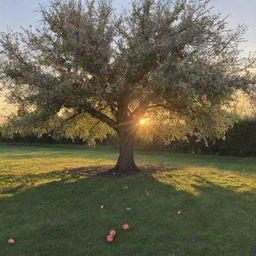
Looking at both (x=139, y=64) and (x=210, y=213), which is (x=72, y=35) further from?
(x=210, y=213)

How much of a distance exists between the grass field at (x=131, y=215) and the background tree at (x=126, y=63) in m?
2.52

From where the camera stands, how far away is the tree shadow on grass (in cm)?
585

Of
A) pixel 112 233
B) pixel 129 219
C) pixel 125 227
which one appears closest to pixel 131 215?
pixel 129 219

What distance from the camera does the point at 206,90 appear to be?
9.62 metres

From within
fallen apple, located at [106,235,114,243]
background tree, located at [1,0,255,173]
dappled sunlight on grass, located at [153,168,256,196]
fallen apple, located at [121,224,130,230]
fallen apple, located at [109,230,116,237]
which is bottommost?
fallen apple, located at [106,235,114,243]

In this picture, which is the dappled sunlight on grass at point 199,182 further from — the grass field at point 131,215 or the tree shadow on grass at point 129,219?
the tree shadow on grass at point 129,219

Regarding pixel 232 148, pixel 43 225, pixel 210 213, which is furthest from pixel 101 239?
pixel 232 148

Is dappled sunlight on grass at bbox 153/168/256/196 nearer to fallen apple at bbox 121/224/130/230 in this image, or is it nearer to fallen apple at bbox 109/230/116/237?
fallen apple at bbox 121/224/130/230

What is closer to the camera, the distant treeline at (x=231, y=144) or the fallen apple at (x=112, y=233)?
the fallen apple at (x=112, y=233)

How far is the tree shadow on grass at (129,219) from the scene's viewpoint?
19.2ft

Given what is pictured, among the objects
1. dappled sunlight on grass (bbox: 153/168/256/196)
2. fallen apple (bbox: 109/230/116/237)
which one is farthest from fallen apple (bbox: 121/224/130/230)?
dappled sunlight on grass (bbox: 153/168/256/196)

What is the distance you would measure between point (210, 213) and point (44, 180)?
6484mm

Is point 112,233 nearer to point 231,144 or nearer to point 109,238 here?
point 109,238

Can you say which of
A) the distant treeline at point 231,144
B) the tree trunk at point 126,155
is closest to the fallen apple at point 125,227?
the tree trunk at point 126,155
